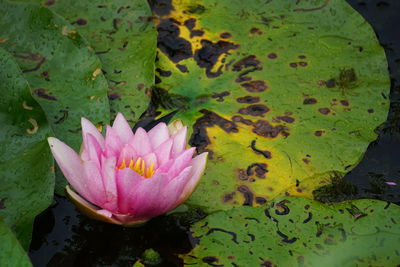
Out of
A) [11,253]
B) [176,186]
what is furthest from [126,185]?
[11,253]

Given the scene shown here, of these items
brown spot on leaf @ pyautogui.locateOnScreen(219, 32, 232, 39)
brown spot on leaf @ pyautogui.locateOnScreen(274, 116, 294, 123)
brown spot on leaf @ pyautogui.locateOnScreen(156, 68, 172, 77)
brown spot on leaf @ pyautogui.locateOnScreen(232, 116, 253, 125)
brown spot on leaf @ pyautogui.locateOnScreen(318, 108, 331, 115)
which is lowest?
brown spot on leaf @ pyautogui.locateOnScreen(156, 68, 172, 77)

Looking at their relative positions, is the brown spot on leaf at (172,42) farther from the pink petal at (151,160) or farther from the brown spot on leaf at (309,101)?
the pink petal at (151,160)

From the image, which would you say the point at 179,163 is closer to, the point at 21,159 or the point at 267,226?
the point at 267,226

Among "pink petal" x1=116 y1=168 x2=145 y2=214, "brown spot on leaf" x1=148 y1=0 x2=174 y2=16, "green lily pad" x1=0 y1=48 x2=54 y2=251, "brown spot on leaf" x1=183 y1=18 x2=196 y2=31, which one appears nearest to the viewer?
→ "pink petal" x1=116 y1=168 x2=145 y2=214

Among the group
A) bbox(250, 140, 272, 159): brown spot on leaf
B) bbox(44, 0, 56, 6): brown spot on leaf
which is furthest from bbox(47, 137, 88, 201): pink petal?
bbox(44, 0, 56, 6): brown spot on leaf

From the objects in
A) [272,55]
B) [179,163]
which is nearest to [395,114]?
[272,55]

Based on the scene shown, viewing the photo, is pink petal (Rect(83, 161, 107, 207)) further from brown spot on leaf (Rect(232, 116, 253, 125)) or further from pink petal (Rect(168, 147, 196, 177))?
brown spot on leaf (Rect(232, 116, 253, 125))

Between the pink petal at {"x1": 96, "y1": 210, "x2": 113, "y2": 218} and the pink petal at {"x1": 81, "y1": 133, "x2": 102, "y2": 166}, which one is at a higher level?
the pink petal at {"x1": 81, "y1": 133, "x2": 102, "y2": 166}

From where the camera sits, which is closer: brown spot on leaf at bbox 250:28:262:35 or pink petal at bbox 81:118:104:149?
pink petal at bbox 81:118:104:149

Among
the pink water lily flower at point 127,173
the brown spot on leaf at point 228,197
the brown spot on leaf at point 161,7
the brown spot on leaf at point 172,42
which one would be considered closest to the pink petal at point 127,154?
the pink water lily flower at point 127,173
